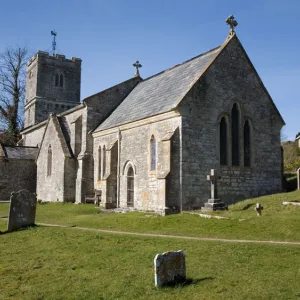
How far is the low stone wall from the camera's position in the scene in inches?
1329

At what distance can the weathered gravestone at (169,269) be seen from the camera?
7.90 metres

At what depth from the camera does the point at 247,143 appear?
23.3 m

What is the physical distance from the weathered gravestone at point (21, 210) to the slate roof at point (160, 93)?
890cm

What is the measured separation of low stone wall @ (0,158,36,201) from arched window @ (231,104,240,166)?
2110cm

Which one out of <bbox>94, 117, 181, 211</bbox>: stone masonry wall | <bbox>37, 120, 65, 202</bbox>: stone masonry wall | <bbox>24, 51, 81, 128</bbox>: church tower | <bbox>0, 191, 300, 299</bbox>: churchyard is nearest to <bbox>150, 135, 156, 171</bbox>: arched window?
<bbox>94, 117, 181, 211</bbox>: stone masonry wall

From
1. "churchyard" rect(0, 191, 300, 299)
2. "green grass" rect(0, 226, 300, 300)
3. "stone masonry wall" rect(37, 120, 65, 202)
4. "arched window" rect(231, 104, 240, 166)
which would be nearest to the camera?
"green grass" rect(0, 226, 300, 300)

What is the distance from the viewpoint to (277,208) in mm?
17266

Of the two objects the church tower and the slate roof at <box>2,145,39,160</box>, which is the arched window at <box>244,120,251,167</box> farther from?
the church tower

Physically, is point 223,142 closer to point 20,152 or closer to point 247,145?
point 247,145

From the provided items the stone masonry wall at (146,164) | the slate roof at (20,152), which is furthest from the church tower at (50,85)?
the stone masonry wall at (146,164)

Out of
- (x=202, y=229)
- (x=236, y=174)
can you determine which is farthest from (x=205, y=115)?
(x=202, y=229)

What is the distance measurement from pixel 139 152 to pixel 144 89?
7.22 meters

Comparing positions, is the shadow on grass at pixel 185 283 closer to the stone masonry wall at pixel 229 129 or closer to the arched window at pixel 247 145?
the stone masonry wall at pixel 229 129

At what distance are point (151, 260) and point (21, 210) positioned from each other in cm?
779
